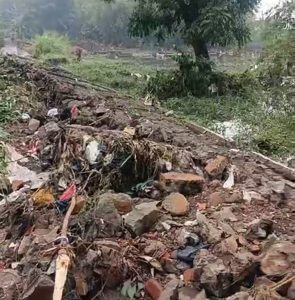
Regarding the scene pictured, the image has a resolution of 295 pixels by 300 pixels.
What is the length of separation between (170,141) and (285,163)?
55.9 inches

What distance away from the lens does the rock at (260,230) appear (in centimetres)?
345

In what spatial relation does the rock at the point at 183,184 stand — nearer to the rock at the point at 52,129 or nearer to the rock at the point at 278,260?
the rock at the point at 278,260

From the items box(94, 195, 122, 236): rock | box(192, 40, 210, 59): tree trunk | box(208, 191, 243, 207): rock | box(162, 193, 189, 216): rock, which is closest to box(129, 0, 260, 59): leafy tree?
box(192, 40, 210, 59): tree trunk

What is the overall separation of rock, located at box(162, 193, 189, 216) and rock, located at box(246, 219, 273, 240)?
0.68 metres

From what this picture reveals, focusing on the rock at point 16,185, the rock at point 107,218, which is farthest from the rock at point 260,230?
the rock at point 16,185

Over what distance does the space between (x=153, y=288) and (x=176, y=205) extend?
1108mm

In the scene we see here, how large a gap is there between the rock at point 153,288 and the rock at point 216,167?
1.90 metres

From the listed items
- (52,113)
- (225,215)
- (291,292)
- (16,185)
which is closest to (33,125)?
(52,113)

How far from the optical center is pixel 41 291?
9.21 ft

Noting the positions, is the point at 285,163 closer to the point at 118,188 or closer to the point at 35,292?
the point at 118,188

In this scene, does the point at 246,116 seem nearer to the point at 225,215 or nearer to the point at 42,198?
the point at 225,215

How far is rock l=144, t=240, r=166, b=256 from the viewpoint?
3359mm

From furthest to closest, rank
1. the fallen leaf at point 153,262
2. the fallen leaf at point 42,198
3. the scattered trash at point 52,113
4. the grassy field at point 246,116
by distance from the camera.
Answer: the scattered trash at point 52,113 < the grassy field at point 246,116 < the fallen leaf at point 42,198 < the fallen leaf at point 153,262

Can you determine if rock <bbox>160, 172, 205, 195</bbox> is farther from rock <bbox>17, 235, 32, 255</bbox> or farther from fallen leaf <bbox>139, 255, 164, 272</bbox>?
rock <bbox>17, 235, 32, 255</bbox>
